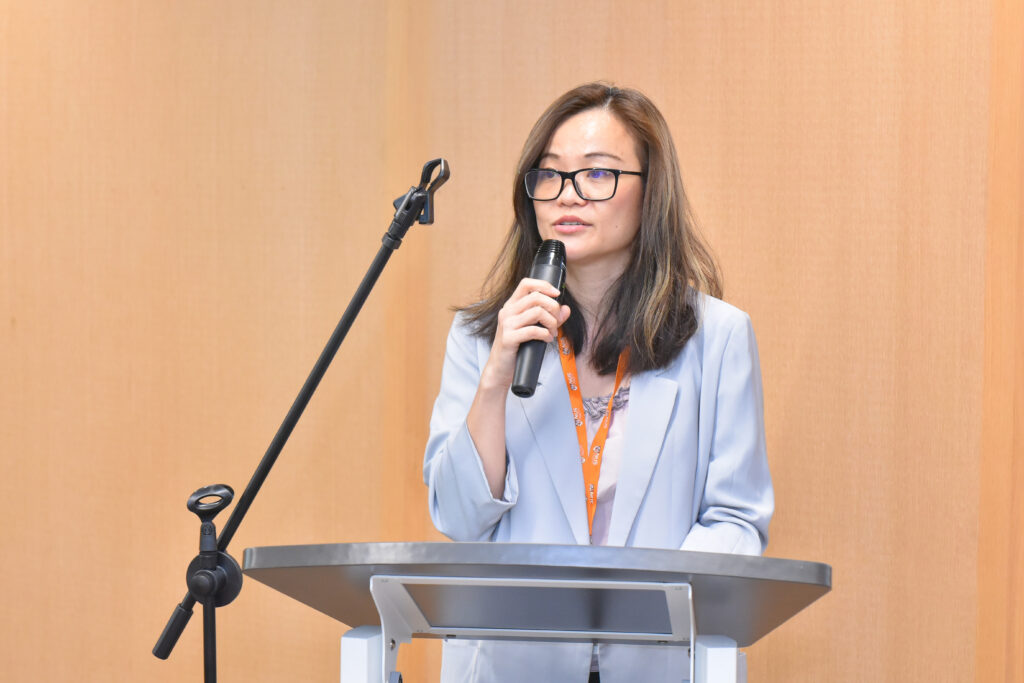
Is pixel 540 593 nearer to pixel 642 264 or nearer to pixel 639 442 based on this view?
pixel 639 442

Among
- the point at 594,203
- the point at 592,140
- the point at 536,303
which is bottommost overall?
the point at 536,303

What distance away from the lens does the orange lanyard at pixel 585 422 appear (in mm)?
1893

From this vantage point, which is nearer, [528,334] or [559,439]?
[528,334]

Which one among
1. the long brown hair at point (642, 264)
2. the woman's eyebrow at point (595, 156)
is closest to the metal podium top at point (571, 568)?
the long brown hair at point (642, 264)

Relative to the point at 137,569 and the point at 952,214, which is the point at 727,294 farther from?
the point at 137,569

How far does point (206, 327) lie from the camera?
3008 mm

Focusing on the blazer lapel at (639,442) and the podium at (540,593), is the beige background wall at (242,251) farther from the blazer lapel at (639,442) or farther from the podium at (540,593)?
the podium at (540,593)

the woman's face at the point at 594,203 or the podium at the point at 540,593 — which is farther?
the woman's face at the point at 594,203

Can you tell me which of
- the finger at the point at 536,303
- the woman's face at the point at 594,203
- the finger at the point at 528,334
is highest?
the woman's face at the point at 594,203

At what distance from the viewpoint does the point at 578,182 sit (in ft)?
6.76

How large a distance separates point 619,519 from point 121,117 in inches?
77.0

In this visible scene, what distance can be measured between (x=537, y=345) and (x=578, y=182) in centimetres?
53

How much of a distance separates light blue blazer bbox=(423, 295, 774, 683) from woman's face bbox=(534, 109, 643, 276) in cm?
21

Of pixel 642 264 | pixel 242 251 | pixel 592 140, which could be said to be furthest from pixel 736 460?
pixel 242 251
